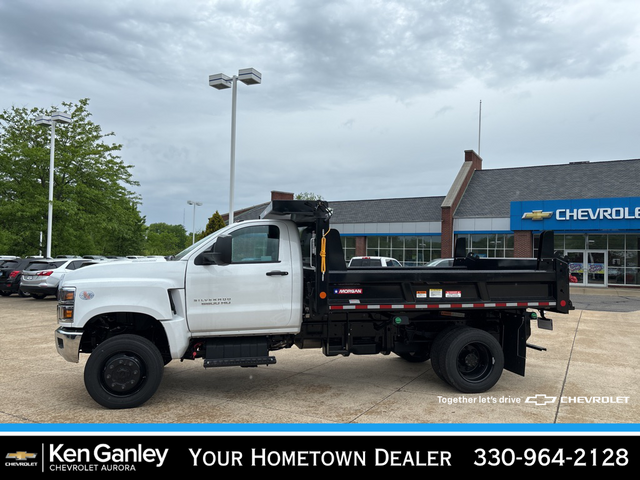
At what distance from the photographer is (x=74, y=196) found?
2472cm

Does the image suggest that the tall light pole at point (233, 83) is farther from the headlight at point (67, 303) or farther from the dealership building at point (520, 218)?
the dealership building at point (520, 218)

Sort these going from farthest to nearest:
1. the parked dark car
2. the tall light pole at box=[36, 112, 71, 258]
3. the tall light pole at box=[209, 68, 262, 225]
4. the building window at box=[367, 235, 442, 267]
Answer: the building window at box=[367, 235, 442, 267]
the tall light pole at box=[36, 112, 71, 258]
the parked dark car
the tall light pole at box=[209, 68, 262, 225]

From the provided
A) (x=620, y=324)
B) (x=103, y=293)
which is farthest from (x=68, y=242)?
(x=620, y=324)

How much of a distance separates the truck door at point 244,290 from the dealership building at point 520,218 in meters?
28.2

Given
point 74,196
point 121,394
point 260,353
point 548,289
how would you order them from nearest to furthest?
point 121,394 < point 260,353 < point 548,289 < point 74,196

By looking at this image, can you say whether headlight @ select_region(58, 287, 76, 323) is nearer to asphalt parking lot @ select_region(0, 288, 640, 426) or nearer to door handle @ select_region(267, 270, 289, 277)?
asphalt parking lot @ select_region(0, 288, 640, 426)

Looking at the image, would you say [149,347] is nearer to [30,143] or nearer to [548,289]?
[548,289]

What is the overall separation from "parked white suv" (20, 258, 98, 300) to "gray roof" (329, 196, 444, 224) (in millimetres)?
23685

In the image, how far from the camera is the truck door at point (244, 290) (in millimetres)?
6145

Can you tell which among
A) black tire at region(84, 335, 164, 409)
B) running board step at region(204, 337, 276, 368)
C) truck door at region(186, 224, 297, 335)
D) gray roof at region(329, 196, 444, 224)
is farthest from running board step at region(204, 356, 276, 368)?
gray roof at region(329, 196, 444, 224)

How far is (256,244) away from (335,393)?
2.15 meters

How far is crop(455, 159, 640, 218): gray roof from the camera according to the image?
32.2 metres

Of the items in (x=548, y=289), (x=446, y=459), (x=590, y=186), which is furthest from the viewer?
(x=590, y=186)

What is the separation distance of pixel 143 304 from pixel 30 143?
2325cm
